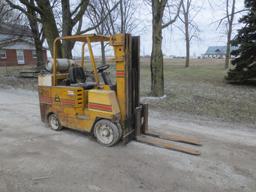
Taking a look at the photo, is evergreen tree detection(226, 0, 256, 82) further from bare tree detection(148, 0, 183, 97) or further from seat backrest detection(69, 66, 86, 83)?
seat backrest detection(69, 66, 86, 83)

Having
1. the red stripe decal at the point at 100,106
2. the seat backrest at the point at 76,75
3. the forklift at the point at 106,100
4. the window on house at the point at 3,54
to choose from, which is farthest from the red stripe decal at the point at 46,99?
the window on house at the point at 3,54

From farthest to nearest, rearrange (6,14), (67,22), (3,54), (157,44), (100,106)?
1. (3,54)
2. (6,14)
3. (67,22)
4. (157,44)
5. (100,106)

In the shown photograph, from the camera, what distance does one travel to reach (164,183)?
3225 mm

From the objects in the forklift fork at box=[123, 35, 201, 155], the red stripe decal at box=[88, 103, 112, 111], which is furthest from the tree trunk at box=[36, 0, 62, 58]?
the forklift fork at box=[123, 35, 201, 155]

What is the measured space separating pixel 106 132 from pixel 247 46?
10.9 meters

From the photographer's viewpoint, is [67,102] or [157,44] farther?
[157,44]

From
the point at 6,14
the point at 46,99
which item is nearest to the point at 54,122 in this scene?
the point at 46,99

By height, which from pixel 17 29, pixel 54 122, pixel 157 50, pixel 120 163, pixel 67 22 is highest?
pixel 17 29

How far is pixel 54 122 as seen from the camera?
17.7 ft

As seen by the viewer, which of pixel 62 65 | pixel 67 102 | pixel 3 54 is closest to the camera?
pixel 67 102

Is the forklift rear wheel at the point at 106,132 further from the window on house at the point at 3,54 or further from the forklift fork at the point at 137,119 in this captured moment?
the window on house at the point at 3,54

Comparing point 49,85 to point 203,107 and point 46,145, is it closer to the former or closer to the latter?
point 46,145

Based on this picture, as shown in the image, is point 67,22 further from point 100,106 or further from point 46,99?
point 100,106

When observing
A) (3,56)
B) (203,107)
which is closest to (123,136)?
(203,107)
